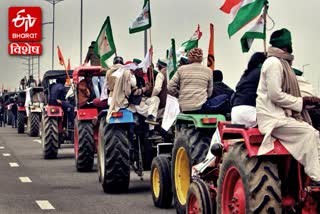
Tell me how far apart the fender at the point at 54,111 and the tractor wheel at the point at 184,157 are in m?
12.9

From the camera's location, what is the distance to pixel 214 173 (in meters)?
11.1

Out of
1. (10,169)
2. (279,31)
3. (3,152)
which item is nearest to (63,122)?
(3,152)

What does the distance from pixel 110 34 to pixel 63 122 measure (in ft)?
20.4

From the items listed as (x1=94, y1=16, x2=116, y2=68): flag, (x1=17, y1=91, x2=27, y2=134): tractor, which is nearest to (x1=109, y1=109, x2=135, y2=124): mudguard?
(x1=94, y1=16, x2=116, y2=68): flag

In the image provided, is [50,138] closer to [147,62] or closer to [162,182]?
[147,62]

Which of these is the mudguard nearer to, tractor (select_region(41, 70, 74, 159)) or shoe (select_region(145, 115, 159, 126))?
shoe (select_region(145, 115, 159, 126))

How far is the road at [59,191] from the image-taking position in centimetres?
1433

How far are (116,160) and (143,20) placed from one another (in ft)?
16.3

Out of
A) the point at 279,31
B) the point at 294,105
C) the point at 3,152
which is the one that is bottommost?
the point at 3,152

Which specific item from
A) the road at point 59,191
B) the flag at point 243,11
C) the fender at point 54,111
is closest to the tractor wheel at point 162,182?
the road at point 59,191

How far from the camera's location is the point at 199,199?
10.5m

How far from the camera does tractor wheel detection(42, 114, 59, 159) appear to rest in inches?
988

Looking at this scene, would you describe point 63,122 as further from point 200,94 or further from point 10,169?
point 200,94

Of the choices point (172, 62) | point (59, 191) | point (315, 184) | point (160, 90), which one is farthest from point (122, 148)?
point (315, 184)
